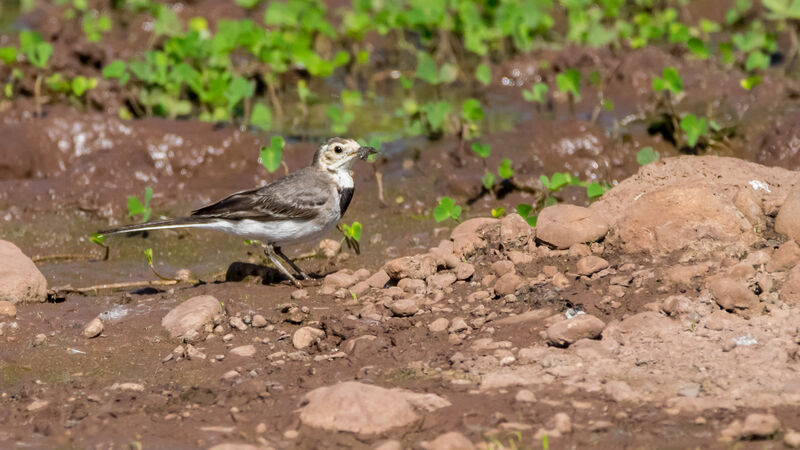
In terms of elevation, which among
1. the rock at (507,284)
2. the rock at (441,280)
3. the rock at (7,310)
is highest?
the rock at (507,284)

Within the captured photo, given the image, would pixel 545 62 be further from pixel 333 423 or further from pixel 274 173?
pixel 333 423

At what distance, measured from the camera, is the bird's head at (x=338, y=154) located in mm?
8336

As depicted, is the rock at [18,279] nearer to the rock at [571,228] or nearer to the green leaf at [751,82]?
the rock at [571,228]

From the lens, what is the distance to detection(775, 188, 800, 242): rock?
6.45 meters

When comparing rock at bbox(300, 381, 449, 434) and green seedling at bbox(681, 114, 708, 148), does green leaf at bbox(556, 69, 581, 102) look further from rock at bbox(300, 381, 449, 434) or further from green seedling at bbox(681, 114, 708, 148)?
rock at bbox(300, 381, 449, 434)

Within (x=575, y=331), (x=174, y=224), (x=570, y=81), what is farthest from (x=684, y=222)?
(x=570, y=81)

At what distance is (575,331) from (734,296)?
2.96ft

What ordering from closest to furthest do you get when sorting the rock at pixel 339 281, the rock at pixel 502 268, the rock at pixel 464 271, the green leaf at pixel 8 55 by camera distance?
1. the rock at pixel 502 268
2. the rock at pixel 464 271
3. the rock at pixel 339 281
4. the green leaf at pixel 8 55

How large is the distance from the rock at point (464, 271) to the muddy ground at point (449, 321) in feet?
0.06

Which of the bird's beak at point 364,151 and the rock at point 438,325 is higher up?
the bird's beak at point 364,151

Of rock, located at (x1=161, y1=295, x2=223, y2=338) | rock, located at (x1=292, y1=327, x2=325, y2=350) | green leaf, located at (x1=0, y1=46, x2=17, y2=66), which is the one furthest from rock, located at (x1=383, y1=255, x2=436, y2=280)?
green leaf, located at (x1=0, y1=46, x2=17, y2=66)

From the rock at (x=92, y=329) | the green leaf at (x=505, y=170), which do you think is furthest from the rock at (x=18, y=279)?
the green leaf at (x=505, y=170)

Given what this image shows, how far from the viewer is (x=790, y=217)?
6488 mm

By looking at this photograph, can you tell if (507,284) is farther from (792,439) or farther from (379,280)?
(792,439)
